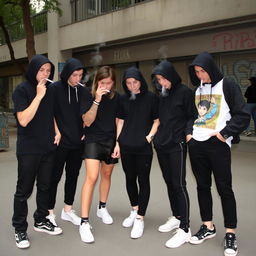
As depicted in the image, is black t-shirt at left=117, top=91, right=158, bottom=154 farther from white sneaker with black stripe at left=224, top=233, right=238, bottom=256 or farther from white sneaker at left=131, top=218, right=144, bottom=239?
white sneaker with black stripe at left=224, top=233, right=238, bottom=256

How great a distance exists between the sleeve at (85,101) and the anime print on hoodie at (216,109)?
1.13 meters

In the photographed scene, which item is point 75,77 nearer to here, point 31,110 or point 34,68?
point 34,68

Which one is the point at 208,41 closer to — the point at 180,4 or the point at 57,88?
the point at 180,4

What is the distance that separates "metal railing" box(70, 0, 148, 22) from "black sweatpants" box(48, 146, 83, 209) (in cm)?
1016

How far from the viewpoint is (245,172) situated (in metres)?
6.39

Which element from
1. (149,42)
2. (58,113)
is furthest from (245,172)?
(149,42)

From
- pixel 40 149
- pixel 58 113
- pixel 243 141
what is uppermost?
pixel 58 113

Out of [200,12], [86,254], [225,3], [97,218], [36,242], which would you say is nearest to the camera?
[86,254]

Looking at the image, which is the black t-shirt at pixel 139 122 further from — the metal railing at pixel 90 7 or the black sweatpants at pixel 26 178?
the metal railing at pixel 90 7

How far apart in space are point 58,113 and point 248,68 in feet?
28.1

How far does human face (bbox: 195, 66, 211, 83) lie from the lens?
127 inches

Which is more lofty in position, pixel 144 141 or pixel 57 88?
pixel 57 88

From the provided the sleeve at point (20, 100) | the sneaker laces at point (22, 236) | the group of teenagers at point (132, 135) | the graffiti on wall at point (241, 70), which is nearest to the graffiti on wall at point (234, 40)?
the graffiti on wall at point (241, 70)

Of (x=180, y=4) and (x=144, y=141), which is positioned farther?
(x=180, y=4)
